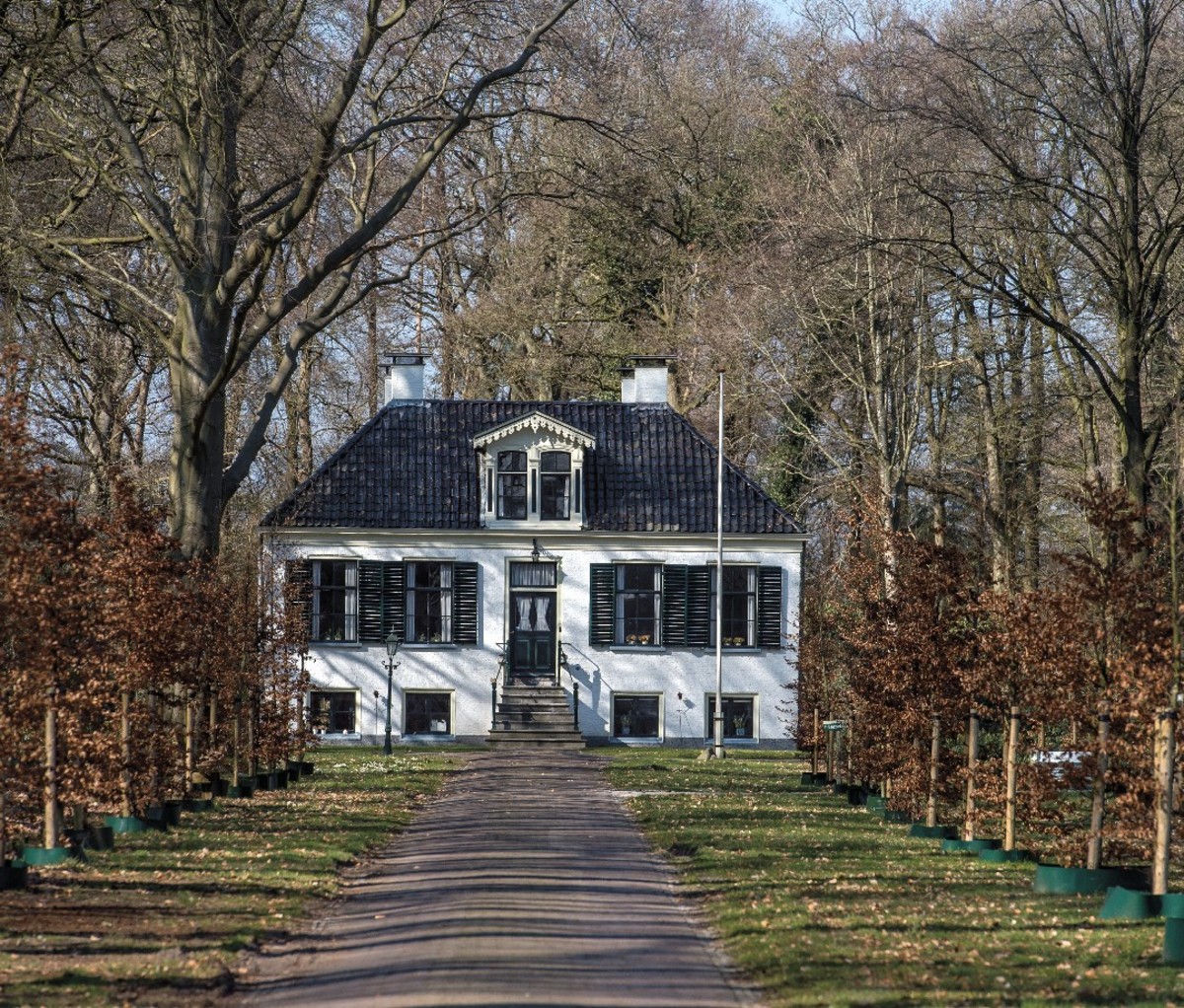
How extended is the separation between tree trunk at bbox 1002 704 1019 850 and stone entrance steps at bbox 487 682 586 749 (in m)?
18.6

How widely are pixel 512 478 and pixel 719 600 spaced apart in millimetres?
5024

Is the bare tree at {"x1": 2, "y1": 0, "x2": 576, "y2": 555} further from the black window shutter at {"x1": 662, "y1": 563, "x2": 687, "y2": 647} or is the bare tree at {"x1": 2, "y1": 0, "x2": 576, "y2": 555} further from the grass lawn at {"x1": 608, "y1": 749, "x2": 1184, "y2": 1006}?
→ the black window shutter at {"x1": 662, "y1": 563, "x2": 687, "y2": 647}

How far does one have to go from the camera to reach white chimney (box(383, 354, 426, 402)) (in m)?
37.1

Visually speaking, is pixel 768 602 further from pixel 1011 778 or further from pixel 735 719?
pixel 1011 778

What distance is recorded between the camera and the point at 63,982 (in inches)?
347

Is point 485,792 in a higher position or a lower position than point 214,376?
lower

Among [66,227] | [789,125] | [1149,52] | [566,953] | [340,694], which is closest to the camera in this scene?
[566,953]

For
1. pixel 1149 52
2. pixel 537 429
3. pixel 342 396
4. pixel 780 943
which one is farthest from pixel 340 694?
pixel 780 943

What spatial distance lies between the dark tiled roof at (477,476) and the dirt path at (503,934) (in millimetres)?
17868

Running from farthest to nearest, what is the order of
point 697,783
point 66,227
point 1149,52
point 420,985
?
point 697,783 < point 66,227 < point 1149,52 < point 420,985

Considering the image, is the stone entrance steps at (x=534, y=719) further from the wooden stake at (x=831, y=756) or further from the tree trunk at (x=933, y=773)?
the tree trunk at (x=933, y=773)

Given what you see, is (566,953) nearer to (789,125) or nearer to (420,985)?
(420,985)

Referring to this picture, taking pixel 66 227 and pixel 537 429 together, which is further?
pixel 537 429

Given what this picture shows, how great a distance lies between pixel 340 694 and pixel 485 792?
1331cm
